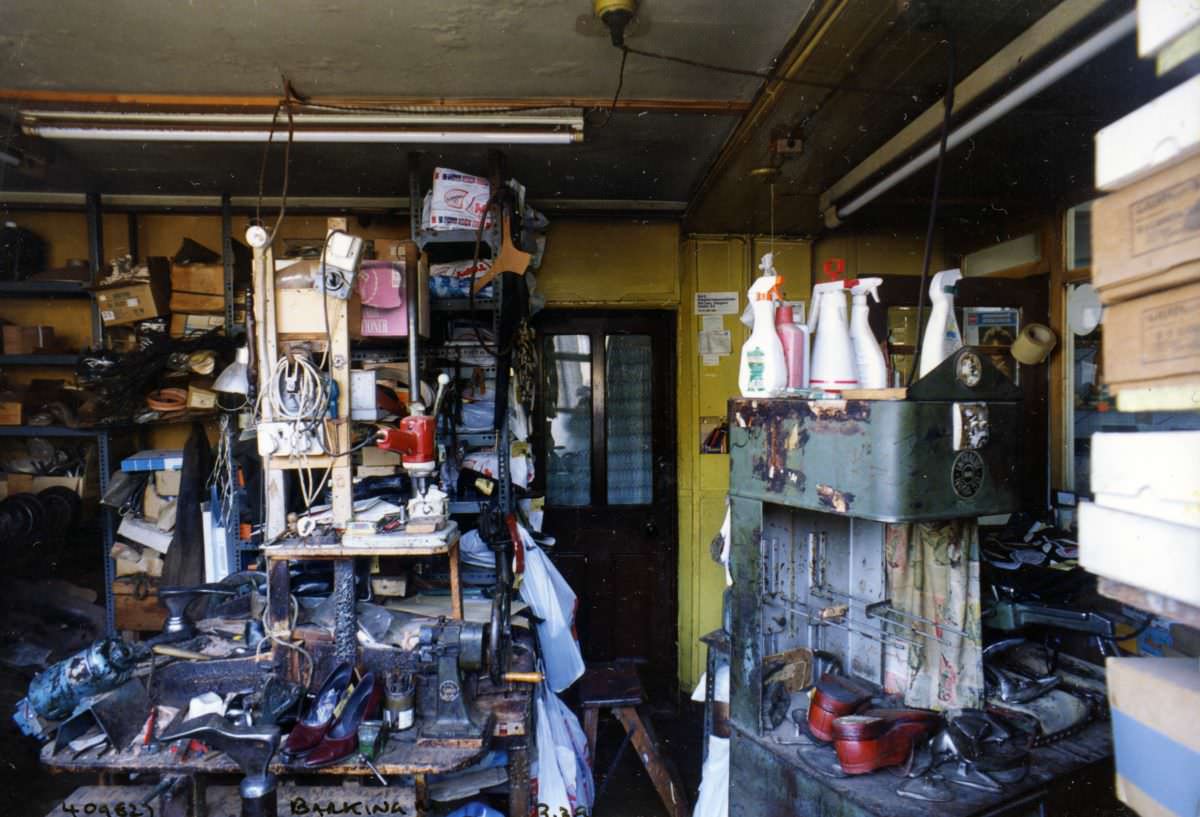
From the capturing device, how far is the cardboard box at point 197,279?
11.3ft

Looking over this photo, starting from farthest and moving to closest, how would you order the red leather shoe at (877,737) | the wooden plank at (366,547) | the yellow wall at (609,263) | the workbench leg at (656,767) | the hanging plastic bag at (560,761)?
the yellow wall at (609,263), the workbench leg at (656,767), the hanging plastic bag at (560,761), the wooden plank at (366,547), the red leather shoe at (877,737)

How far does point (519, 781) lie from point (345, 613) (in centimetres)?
89

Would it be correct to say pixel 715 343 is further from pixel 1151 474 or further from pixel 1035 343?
pixel 1151 474

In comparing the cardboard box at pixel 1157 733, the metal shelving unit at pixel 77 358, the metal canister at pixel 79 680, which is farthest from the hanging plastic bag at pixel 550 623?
the cardboard box at pixel 1157 733

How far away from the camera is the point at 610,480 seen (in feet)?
13.2

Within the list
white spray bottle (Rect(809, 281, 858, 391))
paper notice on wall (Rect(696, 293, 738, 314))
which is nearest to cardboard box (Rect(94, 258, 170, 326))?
paper notice on wall (Rect(696, 293, 738, 314))

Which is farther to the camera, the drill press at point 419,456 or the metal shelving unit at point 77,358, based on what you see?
the metal shelving unit at point 77,358

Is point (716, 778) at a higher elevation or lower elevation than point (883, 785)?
lower

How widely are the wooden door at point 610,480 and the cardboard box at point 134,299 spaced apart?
81.9 inches

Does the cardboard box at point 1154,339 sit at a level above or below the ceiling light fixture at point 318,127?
below

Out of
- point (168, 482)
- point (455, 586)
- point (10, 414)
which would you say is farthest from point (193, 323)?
point (455, 586)

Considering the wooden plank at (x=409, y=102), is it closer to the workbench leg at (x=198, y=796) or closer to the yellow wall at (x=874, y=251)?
the yellow wall at (x=874, y=251)

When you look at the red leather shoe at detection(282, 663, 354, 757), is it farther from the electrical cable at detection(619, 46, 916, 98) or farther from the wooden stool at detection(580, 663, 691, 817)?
the electrical cable at detection(619, 46, 916, 98)

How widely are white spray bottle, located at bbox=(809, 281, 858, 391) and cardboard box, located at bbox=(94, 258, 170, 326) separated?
3419 millimetres
